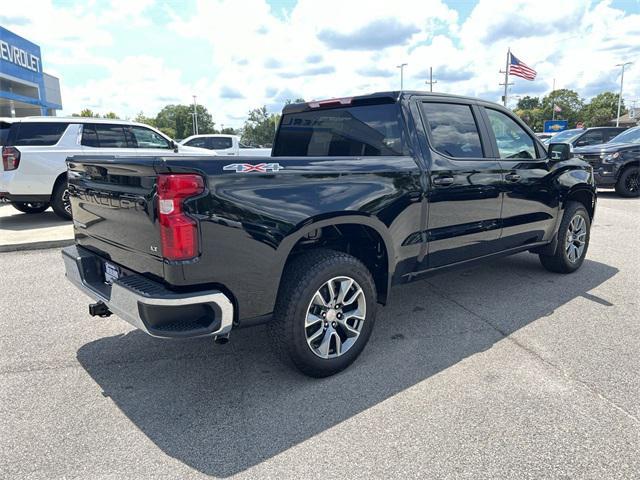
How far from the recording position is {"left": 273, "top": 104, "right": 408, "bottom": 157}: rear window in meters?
3.63

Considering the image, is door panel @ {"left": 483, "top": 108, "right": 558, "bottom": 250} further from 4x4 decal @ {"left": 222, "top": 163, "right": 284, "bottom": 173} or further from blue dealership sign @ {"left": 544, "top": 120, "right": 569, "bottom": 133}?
blue dealership sign @ {"left": 544, "top": 120, "right": 569, "bottom": 133}

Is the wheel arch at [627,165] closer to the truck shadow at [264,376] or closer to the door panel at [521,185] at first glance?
the door panel at [521,185]

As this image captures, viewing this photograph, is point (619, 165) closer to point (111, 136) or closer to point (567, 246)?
point (567, 246)

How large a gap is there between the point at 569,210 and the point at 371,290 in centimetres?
317

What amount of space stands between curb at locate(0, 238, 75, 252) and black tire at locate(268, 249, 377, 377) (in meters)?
5.34

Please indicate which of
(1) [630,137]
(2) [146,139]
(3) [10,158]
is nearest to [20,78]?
(2) [146,139]

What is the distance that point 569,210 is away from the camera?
517 cm

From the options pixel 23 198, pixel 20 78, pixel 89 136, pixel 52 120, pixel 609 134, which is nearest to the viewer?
pixel 23 198

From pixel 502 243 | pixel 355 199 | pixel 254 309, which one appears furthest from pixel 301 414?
pixel 502 243

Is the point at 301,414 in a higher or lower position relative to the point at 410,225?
lower

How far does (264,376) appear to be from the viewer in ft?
10.5

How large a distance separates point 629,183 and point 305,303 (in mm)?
12252

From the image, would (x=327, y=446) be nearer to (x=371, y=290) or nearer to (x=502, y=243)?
(x=371, y=290)

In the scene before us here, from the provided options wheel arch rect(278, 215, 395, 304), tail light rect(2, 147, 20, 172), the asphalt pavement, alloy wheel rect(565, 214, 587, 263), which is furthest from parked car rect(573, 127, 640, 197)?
tail light rect(2, 147, 20, 172)
